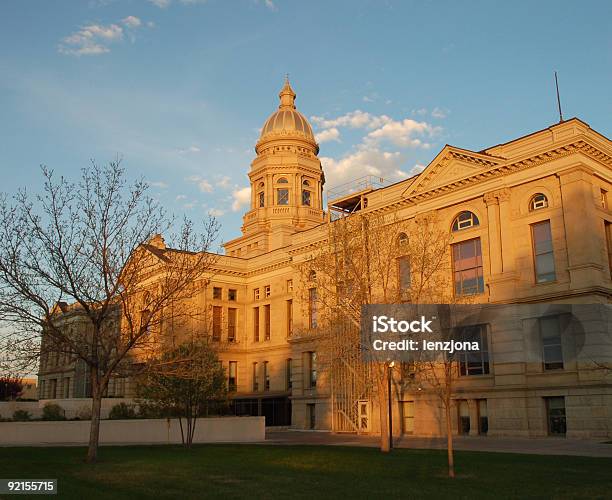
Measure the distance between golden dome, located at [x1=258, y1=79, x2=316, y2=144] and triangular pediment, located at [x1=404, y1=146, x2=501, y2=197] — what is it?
1480 inches

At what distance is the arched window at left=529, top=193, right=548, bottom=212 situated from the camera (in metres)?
39.8

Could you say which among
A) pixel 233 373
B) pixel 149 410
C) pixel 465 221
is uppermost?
pixel 465 221

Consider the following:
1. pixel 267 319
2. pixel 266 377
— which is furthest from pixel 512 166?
pixel 266 377

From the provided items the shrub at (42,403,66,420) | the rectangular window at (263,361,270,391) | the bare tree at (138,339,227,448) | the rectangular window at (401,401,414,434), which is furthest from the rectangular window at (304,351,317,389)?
the bare tree at (138,339,227,448)

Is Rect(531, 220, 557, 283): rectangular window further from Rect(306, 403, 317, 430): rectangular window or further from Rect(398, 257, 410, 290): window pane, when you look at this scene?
Rect(306, 403, 317, 430): rectangular window

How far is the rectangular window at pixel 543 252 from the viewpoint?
128ft

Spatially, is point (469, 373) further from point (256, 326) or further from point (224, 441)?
point (256, 326)

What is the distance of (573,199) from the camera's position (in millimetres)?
37594

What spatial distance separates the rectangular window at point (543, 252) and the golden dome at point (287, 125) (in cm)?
4606

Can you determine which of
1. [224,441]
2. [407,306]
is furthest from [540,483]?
[224,441]

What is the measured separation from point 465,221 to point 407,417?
46.2ft

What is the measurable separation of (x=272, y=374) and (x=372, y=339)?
35.6m

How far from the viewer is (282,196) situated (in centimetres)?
7988

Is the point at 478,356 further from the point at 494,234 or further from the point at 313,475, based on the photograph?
the point at 313,475
